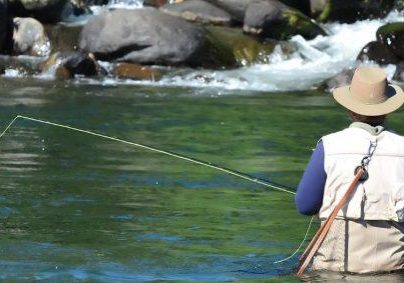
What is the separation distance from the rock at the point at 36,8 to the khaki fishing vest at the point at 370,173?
19.8 metres

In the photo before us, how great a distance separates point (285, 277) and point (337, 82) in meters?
13.6

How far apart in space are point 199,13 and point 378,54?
15.1 ft

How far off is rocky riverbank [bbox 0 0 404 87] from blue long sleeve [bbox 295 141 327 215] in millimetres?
14479

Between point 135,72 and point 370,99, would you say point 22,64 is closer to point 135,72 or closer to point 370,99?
point 135,72

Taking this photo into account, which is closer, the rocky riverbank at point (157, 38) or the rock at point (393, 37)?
the rocky riverbank at point (157, 38)

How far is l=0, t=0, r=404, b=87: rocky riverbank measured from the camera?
21766 mm

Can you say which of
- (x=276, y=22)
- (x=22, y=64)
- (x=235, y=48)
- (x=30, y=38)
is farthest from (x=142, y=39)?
→ (x=276, y=22)

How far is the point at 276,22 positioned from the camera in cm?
2514

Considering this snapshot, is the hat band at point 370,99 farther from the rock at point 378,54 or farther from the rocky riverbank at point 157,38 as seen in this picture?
the rock at point 378,54

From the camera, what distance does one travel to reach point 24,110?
15828 mm

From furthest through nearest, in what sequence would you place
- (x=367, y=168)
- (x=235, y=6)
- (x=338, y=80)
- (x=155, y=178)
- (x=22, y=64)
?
(x=235, y=6) → (x=22, y=64) → (x=338, y=80) → (x=155, y=178) → (x=367, y=168)

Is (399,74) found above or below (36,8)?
above

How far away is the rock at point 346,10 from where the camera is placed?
28531 mm

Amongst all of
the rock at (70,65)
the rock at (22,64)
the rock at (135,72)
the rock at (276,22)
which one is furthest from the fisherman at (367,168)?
the rock at (276,22)
